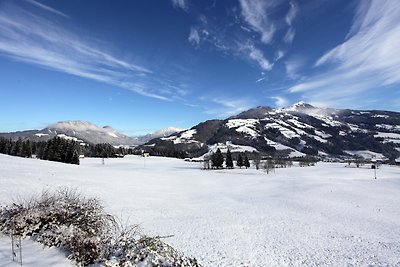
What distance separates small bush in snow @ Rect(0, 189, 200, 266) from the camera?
8914 mm

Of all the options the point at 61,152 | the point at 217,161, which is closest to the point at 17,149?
the point at 61,152

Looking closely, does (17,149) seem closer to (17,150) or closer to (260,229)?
(17,150)

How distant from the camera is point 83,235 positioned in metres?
9.84

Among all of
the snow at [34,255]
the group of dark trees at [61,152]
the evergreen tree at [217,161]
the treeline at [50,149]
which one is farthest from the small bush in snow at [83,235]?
the evergreen tree at [217,161]

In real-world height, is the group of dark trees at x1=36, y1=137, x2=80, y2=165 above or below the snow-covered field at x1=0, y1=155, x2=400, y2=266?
above

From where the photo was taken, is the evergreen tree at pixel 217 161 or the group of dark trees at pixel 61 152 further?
the evergreen tree at pixel 217 161

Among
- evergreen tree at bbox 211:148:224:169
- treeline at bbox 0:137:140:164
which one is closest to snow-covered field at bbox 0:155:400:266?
treeline at bbox 0:137:140:164

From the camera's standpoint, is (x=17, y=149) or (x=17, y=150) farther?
(x=17, y=149)

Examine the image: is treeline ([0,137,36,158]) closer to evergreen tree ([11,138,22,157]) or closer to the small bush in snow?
evergreen tree ([11,138,22,157])

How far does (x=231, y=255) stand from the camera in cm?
1734

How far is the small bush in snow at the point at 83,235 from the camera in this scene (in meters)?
8.91

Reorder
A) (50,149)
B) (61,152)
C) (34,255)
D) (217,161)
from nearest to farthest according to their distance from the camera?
(34,255)
(61,152)
(50,149)
(217,161)

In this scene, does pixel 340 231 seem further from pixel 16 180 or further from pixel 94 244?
pixel 16 180

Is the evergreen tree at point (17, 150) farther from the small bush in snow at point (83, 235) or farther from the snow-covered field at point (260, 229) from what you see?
the small bush in snow at point (83, 235)
